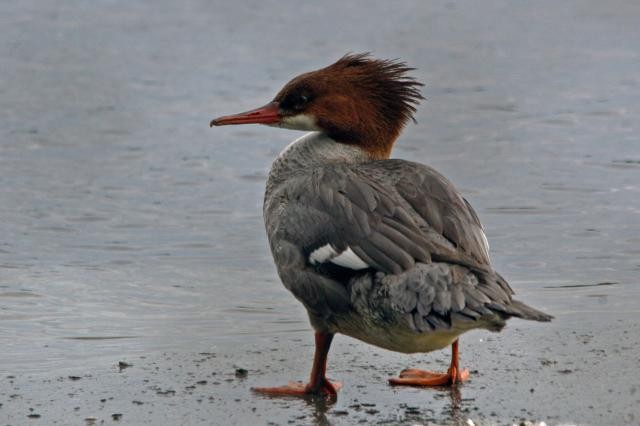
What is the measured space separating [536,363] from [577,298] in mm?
1394

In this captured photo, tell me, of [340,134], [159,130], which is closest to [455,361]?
[340,134]

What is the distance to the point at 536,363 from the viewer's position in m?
5.69

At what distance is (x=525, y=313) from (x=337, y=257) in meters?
0.99

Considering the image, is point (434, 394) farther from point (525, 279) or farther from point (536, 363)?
point (525, 279)

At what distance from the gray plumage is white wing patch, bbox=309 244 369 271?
1 cm

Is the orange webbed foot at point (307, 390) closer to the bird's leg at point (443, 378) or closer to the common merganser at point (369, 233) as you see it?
the common merganser at point (369, 233)

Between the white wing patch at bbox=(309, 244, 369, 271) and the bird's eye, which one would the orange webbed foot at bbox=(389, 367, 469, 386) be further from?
the bird's eye

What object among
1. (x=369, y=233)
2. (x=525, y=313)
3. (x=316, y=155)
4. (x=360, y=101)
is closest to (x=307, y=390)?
(x=369, y=233)

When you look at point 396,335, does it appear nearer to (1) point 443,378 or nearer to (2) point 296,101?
(1) point 443,378

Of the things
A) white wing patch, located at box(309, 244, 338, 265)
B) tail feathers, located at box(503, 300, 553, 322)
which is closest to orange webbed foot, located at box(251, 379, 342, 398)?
white wing patch, located at box(309, 244, 338, 265)

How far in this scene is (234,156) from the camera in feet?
34.9

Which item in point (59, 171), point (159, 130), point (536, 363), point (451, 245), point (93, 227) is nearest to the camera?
point (451, 245)

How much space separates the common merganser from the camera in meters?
4.89

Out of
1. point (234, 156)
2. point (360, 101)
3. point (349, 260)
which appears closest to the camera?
point (349, 260)
